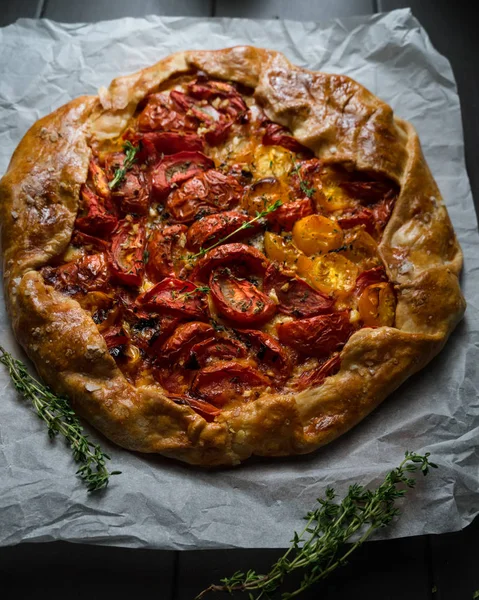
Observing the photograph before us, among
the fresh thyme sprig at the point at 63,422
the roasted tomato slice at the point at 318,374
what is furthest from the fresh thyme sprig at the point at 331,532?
the fresh thyme sprig at the point at 63,422

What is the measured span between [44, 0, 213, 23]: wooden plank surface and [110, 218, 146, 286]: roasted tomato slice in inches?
89.7

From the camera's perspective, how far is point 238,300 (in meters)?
4.23

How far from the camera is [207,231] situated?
172 inches

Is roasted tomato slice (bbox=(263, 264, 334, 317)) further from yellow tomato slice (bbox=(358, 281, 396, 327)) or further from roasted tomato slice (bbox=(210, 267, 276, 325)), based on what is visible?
yellow tomato slice (bbox=(358, 281, 396, 327))

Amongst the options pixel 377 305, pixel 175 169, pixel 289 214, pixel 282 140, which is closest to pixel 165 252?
pixel 175 169

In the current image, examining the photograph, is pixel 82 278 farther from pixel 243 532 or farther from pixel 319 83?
pixel 319 83

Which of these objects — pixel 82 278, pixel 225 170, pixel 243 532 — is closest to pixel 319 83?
pixel 225 170

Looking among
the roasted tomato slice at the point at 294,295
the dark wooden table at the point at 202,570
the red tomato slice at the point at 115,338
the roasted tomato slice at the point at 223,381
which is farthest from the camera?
the roasted tomato slice at the point at 294,295

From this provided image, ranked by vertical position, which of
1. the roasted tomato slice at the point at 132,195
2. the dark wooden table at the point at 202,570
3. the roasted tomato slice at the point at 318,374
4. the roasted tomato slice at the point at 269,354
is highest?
the roasted tomato slice at the point at 132,195

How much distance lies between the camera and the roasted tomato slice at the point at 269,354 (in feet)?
13.5

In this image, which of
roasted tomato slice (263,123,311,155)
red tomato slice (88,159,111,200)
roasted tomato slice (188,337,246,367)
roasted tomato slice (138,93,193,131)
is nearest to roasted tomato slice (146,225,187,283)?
red tomato slice (88,159,111,200)

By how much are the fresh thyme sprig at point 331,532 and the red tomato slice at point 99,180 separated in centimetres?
206

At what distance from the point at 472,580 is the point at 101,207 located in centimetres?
282

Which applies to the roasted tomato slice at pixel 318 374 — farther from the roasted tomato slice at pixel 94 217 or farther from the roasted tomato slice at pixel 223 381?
the roasted tomato slice at pixel 94 217
